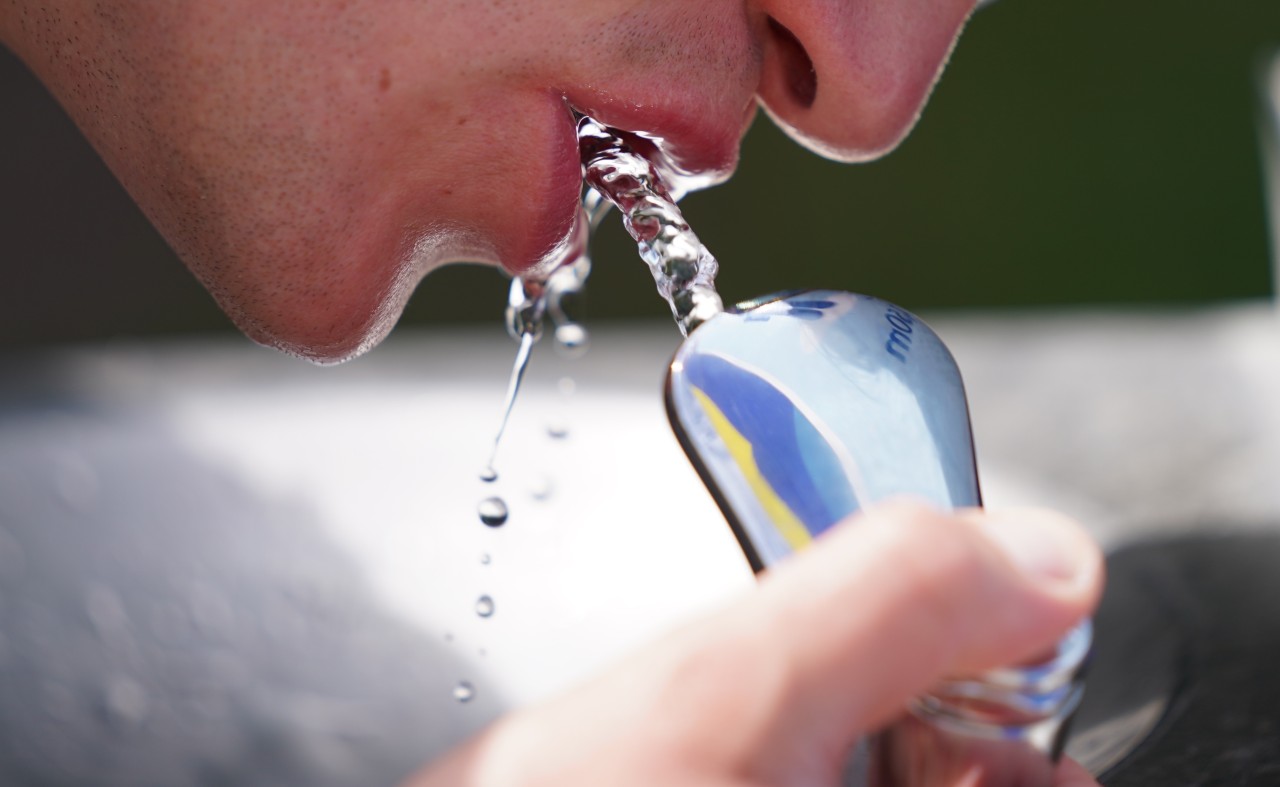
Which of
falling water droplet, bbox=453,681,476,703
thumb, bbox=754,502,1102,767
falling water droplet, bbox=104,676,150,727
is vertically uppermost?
falling water droplet, bbox=104,676,150,727

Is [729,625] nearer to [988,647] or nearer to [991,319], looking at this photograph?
[988,647]

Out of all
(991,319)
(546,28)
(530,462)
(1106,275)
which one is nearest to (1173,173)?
(1106,275)

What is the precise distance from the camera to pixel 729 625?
24 cm

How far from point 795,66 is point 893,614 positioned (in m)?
0.26

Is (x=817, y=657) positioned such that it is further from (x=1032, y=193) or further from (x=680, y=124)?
(x=1032, y=193)

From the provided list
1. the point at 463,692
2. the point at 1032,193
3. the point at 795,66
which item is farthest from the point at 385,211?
the point at 1032,193

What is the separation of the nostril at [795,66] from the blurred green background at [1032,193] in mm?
1920

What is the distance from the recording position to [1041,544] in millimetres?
257

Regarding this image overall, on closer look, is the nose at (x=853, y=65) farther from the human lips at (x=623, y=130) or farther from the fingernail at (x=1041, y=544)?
the fingernail at (x=1041, y=544)

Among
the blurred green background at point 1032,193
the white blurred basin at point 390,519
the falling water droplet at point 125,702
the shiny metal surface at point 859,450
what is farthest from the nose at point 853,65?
the blurred green background at point 1032,193

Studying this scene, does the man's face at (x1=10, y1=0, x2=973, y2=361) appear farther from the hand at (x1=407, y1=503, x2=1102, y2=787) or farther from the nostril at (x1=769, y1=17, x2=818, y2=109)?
the hand at (x1=407, y1=503, x2=1102, y2=787)

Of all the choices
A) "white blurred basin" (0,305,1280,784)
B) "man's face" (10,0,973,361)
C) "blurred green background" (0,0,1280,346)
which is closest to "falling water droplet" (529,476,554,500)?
"white blurred basin" (0,305,1280,784)

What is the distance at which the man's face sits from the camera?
0.41 m

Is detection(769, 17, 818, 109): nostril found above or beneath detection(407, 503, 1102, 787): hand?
above
